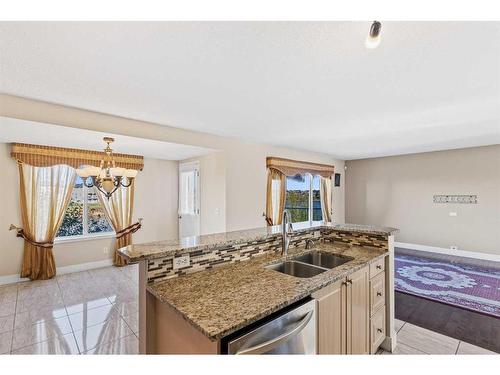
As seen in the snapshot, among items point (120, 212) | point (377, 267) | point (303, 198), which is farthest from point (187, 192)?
point (377, 267)

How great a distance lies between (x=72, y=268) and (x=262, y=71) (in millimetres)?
4599

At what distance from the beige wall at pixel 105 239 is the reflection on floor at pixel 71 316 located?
0.42 m

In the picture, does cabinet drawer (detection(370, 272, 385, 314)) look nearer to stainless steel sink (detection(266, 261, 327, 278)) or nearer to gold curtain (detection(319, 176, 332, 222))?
stainless steel sink (detection(266, 261, 327, 278))

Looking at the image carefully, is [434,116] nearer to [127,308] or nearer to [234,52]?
[234,52]

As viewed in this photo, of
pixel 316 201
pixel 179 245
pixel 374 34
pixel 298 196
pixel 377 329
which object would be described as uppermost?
pixel 374 34

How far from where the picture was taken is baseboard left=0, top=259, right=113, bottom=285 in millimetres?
3656

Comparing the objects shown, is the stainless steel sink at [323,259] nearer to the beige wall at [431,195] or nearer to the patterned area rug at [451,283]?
the patterned area rug at [451,283]

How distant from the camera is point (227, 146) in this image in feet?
13.9

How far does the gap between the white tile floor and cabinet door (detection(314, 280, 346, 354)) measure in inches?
38.0

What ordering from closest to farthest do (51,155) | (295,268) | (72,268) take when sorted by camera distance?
1. (295,268)
2. (51,155)
3. (72,268)

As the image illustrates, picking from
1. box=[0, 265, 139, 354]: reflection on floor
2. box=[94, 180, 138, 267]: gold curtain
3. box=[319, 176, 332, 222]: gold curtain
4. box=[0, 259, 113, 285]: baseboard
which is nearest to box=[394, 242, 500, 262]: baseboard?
box=[319, 176, 332, 222]: gold curtain

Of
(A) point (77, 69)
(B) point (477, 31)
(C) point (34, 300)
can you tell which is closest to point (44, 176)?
(C) point (34, 300)

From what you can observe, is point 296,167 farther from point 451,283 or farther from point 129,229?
point 129,229
